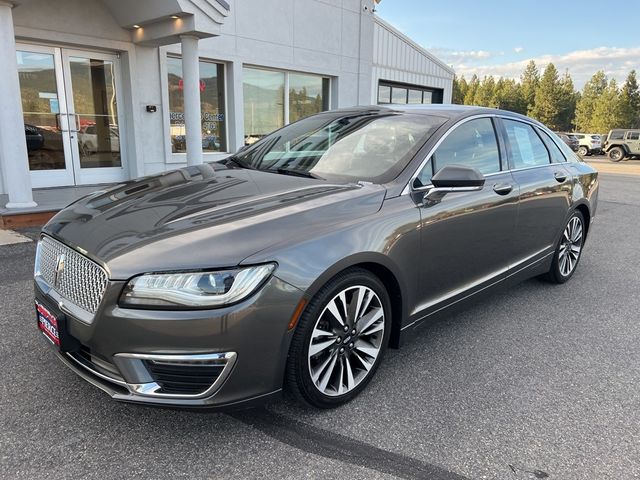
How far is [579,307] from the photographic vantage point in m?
4.29

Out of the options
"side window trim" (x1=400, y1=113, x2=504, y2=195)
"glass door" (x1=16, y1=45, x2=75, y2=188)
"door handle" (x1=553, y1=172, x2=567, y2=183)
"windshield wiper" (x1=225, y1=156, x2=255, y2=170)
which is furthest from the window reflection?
"door handle" (x1=553, y1=172, x2=567, y2=183)

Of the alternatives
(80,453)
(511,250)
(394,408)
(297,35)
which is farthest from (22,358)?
(297,35)

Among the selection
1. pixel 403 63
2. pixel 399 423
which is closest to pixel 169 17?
pixel 399 423

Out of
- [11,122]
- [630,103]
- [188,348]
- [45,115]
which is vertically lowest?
[188,348]

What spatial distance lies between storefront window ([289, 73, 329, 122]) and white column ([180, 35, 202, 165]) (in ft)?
13.0

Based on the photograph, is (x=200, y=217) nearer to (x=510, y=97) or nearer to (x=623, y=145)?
(x=623, y=145)

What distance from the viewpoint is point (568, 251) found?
4.85 m

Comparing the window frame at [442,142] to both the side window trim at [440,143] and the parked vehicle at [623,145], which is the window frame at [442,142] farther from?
the parked vehicle at [623,145]

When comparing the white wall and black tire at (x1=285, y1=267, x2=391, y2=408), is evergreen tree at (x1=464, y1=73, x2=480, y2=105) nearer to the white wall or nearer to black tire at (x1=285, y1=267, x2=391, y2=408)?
the white wall

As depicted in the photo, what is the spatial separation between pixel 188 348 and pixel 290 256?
59cm

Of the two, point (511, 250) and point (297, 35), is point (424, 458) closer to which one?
point (511, 250)

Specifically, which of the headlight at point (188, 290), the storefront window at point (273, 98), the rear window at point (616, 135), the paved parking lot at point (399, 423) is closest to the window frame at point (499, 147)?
the paved parking lot at point (399, 423)

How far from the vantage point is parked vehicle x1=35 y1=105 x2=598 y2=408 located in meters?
2.09

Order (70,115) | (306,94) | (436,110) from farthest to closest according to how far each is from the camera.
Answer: (306,94)
(70,115)
(436,110)
